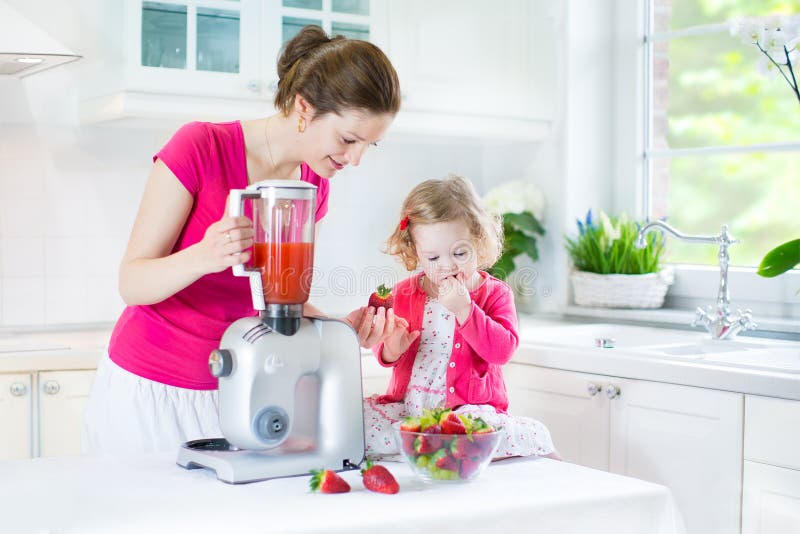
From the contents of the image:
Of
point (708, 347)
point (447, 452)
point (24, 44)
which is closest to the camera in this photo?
point (447, 452)

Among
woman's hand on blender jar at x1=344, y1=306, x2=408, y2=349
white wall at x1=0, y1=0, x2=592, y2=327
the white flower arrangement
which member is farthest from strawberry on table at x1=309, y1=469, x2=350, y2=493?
white wall at x1=0, y1=0, x2=592, y2=327

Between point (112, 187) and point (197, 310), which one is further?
point (112, 187)

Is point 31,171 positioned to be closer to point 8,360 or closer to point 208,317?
point 8,360

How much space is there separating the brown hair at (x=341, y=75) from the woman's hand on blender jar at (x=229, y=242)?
0.30 m

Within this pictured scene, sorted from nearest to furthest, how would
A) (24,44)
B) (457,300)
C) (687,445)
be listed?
(457,300) → (687,445) → (24,44)

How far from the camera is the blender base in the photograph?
4.54 ft

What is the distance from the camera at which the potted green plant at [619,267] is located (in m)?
2.96

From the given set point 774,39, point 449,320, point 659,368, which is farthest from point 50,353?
point 774,39

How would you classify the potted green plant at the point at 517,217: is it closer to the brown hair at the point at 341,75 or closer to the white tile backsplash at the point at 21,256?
the white tile backsplash at the point at 21,256

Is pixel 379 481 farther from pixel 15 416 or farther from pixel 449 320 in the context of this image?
pixel 15 416

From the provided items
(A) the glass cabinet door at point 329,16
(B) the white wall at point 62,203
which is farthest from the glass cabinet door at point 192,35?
(B) the white wall at point 62,203

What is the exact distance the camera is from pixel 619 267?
2984mm

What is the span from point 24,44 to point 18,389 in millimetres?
816

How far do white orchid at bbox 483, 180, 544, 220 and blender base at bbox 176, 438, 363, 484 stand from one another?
70.1 inches
